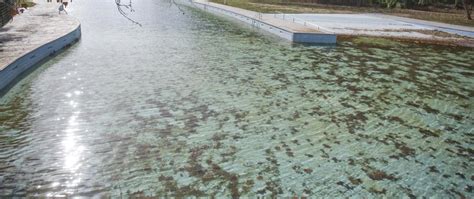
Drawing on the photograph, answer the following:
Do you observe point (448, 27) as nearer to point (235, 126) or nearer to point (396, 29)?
point (396, 29)

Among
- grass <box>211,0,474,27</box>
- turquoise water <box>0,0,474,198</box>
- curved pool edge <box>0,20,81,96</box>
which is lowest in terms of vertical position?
turquoise water <box>0,0,474,198</box>

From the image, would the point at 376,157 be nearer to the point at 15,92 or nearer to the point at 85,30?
the point at 15,92

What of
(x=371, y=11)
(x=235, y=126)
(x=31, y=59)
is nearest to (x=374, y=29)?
(x=371, y=11)

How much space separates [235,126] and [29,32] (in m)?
11.0

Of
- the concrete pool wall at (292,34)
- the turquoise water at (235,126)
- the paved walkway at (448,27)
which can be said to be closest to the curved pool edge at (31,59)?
the turquoise water at (235,126)

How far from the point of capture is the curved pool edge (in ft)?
31.0

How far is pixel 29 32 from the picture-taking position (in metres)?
14.4

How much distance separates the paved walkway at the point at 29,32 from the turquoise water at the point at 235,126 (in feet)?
2.95

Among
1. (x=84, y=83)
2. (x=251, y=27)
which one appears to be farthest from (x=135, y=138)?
(x=251, y=27)

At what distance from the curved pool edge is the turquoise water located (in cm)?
44

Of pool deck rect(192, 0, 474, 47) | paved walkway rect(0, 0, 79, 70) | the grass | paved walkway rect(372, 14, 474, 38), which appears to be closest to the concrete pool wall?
pool deck rect(192, 0, 474, 47)

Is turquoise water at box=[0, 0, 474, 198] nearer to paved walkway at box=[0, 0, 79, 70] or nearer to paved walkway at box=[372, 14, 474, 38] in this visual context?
paved walkway at box=[0, 0, 79, 70]

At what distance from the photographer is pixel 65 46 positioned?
14.4m

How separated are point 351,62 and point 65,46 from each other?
11.7 m
